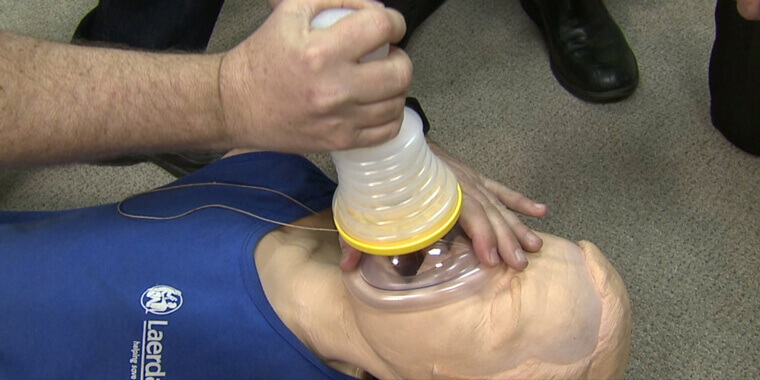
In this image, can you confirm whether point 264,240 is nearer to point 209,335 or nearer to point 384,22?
point 209,335

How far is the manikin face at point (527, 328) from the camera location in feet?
2.26

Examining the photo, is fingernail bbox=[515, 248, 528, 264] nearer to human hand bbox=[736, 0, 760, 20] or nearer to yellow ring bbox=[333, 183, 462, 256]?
yellow ring bbox=[333, 183, 462, 256]

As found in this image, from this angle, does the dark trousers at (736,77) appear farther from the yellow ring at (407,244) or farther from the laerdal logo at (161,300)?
the laerdal logo at (161,300)

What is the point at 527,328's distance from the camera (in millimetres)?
690

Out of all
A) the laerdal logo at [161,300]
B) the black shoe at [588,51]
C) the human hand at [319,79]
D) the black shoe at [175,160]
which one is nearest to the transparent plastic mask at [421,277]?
the human hand at [319,79]

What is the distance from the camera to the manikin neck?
2.69 feet

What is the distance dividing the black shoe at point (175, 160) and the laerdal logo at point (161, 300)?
592mm

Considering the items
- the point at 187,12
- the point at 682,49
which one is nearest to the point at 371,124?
the point at 187,12

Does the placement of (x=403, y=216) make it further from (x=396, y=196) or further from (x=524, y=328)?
(x=524, y=328)

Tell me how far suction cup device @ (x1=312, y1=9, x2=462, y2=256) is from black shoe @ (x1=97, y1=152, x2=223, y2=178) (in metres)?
0.86

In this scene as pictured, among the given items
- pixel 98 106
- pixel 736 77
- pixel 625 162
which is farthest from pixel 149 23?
pixel 736 77

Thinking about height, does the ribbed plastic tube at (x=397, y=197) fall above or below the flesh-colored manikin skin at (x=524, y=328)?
above

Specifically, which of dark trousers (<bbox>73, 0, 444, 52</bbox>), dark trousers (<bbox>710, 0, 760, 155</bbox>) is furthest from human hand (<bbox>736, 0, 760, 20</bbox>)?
dark trousers (<bbox>73, 0, 444, 52</bbox>)

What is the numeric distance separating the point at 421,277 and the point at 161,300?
422 mm
